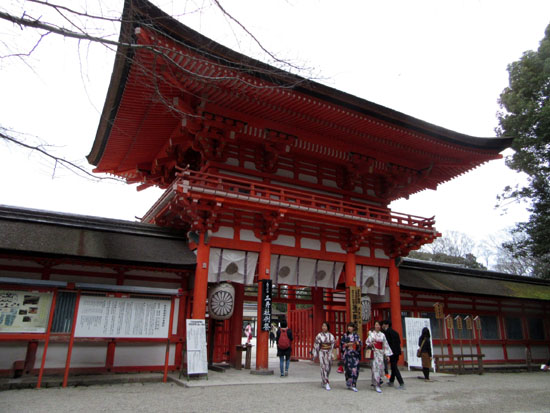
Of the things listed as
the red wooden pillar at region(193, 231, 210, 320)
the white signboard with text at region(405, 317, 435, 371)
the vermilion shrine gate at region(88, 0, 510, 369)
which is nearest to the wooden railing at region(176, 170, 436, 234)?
the vermilion shrine gate at region(88, 0, 510, 369)

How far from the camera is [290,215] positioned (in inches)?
439

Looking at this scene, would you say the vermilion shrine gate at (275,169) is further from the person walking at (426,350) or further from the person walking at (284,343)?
the person walking at (426,350)

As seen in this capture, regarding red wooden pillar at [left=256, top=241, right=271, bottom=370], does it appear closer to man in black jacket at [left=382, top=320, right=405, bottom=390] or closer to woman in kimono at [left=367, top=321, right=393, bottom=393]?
woman in kimono at [left=367, top=321, right=393, bottom=393]

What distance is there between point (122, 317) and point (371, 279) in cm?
864

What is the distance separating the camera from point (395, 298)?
42.4ft

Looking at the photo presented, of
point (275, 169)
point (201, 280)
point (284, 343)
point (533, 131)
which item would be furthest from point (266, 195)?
point (533, 131)

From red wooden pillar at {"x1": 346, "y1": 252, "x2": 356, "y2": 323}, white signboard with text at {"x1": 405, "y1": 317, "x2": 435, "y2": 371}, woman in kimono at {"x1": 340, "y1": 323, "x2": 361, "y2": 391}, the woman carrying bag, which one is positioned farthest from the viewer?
red wooden pillar at {"x1": 346, "y1": 252, "x2": 356, "y2": 323}

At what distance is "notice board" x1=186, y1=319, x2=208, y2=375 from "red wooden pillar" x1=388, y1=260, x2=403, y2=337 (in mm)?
6947

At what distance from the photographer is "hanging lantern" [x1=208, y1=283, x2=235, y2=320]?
32.9 ft

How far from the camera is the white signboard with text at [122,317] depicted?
779 centimetres

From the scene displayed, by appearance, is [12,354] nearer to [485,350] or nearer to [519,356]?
[485,350]

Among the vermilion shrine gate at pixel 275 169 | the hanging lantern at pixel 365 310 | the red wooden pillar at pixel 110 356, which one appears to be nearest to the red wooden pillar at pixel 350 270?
the vermilion shrine gate at pixel 275 169

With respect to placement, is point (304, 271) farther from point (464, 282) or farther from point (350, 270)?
point (464, 282)

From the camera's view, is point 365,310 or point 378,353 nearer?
point 378,353
